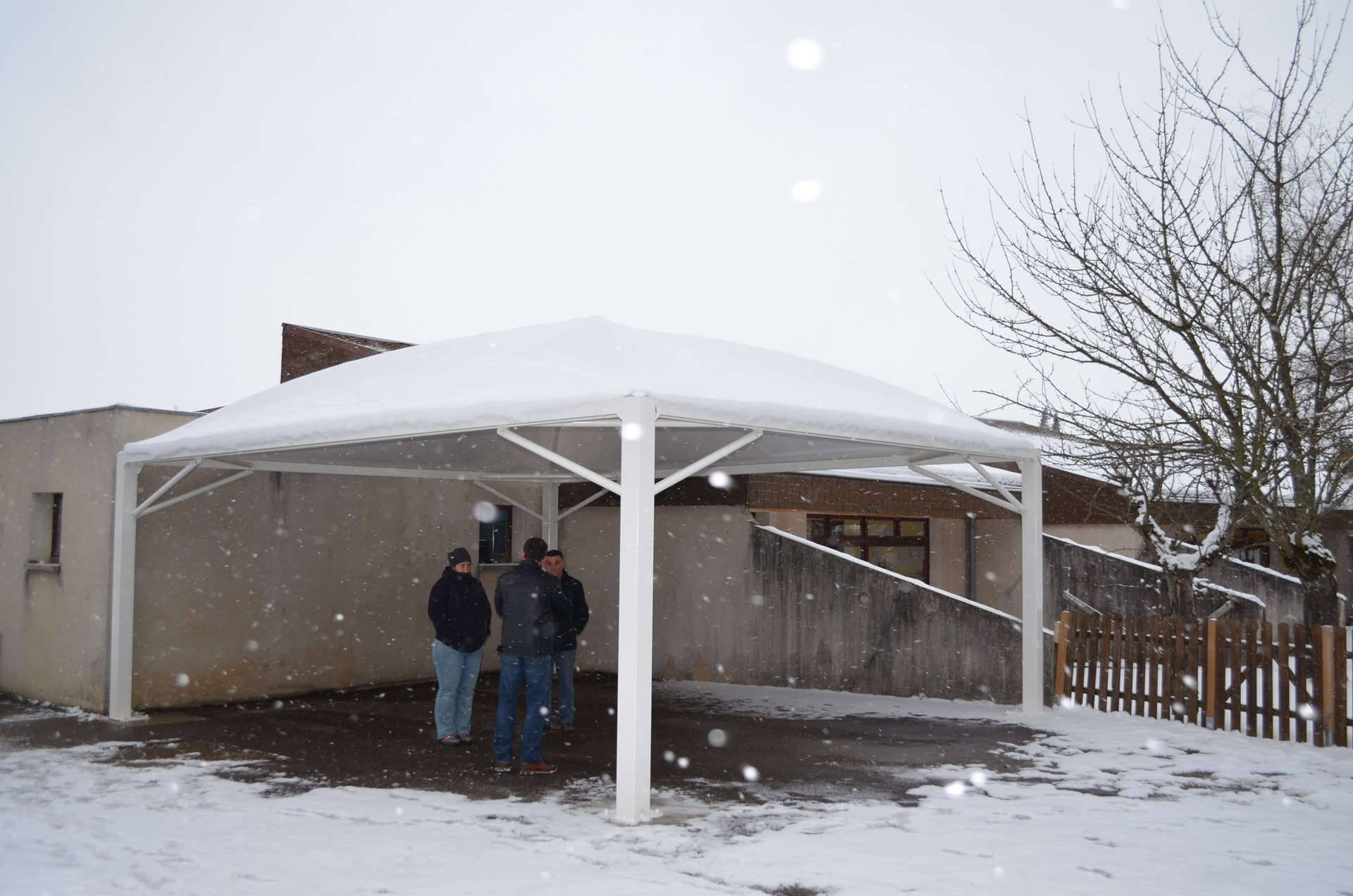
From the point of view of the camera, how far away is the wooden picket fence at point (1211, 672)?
8625 mm

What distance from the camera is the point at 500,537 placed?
571 inches

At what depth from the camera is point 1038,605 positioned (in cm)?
1018

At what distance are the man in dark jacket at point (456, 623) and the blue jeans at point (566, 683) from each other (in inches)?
37.6

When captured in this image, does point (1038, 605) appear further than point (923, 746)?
Yes

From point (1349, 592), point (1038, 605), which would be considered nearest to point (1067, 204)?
point (1038, 605)

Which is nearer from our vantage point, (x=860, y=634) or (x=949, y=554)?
(x=860, y=634)

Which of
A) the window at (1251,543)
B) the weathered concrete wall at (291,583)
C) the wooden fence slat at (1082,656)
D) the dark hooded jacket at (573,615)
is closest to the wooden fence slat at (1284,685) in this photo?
the wooden fence slat at (1082,656)

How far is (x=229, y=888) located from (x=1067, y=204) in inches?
328

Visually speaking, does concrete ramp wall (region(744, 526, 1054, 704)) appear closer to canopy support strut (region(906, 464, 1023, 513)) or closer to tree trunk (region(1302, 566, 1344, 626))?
canopy support strut (region(906, 464, 1023, 513))

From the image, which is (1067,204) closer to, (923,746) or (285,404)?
(923,746)

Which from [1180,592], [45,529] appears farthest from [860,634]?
[45,529]

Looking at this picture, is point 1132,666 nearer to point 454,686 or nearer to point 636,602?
point 636,602

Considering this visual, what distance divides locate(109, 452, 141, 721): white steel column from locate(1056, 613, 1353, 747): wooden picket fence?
30.0 ft

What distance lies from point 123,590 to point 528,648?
508 cm
